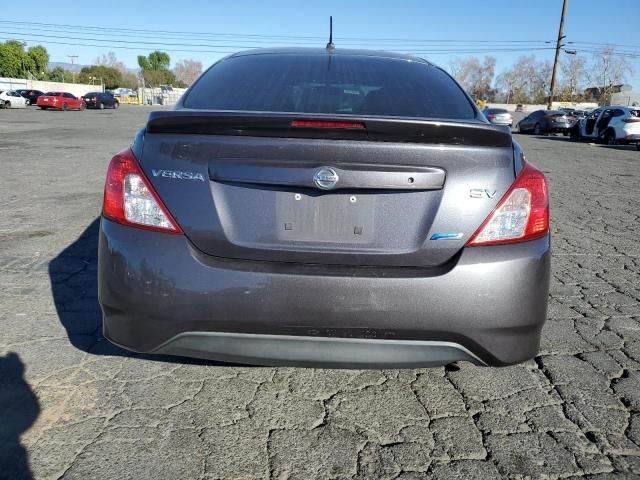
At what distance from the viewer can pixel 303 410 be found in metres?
2.47

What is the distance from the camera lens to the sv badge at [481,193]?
2027 millimetres

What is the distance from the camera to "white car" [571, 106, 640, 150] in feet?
63.3

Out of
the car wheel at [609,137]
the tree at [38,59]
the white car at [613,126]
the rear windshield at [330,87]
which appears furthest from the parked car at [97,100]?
the rear windshield at [330,87]

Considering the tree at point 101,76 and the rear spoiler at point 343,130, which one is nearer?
the rear spoiler at point 343,130

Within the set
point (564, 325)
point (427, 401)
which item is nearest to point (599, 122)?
point (564, 325)

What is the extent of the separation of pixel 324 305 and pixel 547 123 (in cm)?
3024

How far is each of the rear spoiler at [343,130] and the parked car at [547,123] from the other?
2916 centimetres

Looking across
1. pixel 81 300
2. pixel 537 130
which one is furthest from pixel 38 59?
pixel 81 300

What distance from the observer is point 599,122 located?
21594mm

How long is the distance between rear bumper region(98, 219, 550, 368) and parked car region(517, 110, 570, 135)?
29.2 metres

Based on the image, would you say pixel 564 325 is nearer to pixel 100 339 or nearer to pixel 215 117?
pixel 215 117

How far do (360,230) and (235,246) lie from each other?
48 cm

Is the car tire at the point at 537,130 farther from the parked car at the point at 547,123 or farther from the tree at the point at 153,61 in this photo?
the tree at the point at 153,61

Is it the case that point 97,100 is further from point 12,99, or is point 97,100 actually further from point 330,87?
point 330,87
